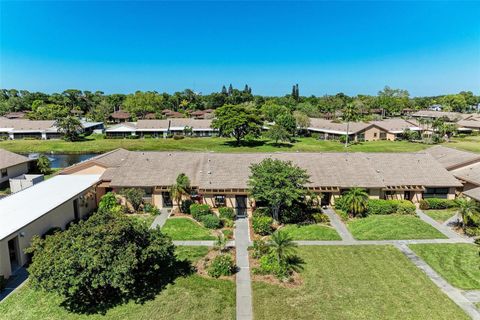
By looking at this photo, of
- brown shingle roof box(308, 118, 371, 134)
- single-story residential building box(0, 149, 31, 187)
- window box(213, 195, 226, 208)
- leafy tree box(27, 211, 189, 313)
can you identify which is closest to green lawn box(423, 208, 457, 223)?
window box(213, 195, 226, 208)

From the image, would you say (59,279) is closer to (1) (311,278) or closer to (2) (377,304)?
(1) (311,278)

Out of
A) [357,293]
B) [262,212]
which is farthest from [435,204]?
[357,293]

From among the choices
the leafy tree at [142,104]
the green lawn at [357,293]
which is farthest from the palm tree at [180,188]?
the leafy tree at [142,104]

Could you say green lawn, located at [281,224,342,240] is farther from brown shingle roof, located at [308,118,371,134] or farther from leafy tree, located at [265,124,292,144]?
brown shingle roof, located at [308,118,371,134]

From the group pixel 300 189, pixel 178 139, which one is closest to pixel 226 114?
pixel 178 139

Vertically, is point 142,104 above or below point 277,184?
above

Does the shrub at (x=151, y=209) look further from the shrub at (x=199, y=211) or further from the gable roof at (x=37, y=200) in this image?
the gable roof at (x=37, y=200)

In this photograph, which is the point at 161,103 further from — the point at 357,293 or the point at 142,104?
the point at 357,293

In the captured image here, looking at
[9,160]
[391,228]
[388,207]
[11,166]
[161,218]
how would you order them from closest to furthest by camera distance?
1. [391,228]
2. [161,218]
3. [388,207]
4. [11,166]
5. [9,160]
